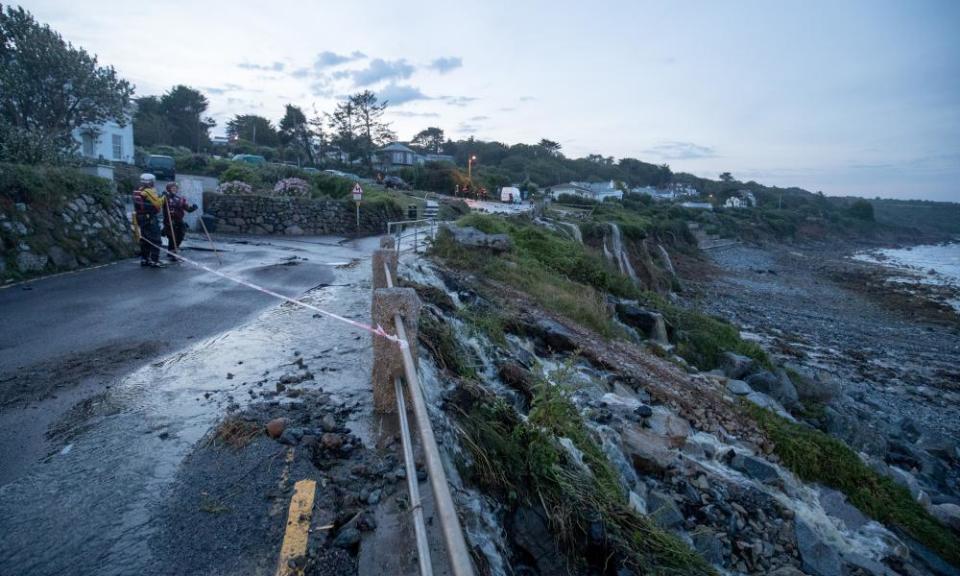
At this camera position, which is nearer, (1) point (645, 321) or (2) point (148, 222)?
(2) point (148, 222)

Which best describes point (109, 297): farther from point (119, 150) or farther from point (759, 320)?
point (119, 150)

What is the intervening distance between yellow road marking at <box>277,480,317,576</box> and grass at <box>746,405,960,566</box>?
696 centimetres

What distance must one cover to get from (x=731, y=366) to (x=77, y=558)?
40.5 ft

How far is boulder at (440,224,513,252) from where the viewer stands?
15.0 metres

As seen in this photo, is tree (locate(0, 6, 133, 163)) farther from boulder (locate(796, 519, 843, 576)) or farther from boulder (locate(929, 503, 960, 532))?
boulder (locate(929, 503, 960, 532))

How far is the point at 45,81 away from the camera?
16672 millimetres

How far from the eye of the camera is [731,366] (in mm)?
12062

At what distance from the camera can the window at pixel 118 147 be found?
34.2m

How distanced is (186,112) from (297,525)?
80.3 meters

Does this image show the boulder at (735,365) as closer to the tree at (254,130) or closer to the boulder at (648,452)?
the boulder at (648,452)

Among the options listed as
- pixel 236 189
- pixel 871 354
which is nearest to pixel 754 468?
pixel 871 354

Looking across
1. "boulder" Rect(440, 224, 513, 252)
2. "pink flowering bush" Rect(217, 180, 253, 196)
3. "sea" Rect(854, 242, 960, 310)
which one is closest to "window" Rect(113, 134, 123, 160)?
"pink flowering bush" Rect(217, 180, 253, 196)

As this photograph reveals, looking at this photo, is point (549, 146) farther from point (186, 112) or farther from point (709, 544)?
point (709, 544)

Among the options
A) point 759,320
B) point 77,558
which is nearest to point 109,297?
point 77,558
